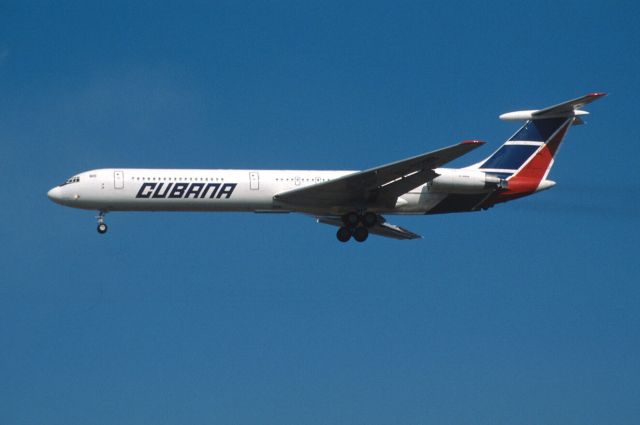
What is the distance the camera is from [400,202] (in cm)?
4053

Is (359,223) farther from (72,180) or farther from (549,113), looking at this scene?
(72,180)

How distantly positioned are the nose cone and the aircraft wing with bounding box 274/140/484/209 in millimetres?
7952

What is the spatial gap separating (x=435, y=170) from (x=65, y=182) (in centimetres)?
1408

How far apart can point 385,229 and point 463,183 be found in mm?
5324

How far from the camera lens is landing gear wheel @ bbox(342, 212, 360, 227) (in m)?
40.5

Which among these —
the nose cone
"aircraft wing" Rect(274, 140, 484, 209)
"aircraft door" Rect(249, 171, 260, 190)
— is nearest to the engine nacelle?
"aircraft wing" Rect(274, 140, 484, 209)

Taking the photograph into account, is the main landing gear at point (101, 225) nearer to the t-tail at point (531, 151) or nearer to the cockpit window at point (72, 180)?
the cockpit window at point (72, 180)

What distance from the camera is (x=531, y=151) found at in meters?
41.8

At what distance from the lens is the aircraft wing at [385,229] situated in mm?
42656

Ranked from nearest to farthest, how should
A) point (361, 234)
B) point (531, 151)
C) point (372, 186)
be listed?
point (372, 186)
point (361, 234)
point (531, 151)

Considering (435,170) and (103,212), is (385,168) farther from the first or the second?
(103,212)

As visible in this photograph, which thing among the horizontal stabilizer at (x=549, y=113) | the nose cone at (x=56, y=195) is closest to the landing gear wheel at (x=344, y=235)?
the horizontal stabilizer at (x=549, y=113)

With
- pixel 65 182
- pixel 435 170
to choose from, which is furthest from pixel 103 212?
pixel 435 170

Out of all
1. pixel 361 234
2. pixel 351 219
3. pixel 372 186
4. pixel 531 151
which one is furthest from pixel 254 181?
pixel 531 151
